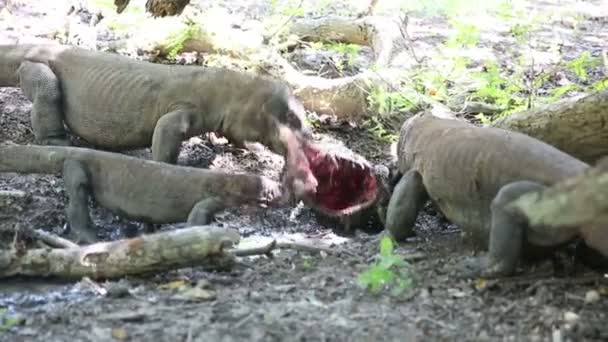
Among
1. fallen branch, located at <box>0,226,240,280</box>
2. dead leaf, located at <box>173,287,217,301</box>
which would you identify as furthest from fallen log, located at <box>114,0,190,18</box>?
dead leaf, located at <box>173,287,217,301</box>

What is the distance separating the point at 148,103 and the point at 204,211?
1607 mm

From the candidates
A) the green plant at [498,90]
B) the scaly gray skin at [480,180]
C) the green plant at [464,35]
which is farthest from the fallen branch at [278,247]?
the green plant at [464,35]

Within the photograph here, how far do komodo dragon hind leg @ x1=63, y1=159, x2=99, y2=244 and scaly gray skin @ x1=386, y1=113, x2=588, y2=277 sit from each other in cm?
202

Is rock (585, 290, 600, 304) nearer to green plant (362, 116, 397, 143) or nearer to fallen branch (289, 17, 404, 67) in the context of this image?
green plant (362, 116, 397, 143)

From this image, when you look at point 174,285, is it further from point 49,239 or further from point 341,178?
point 341,178

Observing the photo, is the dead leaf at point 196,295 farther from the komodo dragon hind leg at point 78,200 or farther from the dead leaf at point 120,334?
the komodo dragon hind leg at point 78,200

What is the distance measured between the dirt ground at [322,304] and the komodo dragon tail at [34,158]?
0.54m

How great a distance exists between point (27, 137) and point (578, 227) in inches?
194

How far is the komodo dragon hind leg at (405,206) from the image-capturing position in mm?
5293

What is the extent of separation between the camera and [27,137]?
23.5 feet

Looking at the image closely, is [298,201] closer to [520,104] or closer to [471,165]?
[471,165]

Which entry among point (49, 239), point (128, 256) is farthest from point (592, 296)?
point (49, 239)

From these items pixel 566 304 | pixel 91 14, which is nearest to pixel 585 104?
pixel 566 304

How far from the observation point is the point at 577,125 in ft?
17.3
